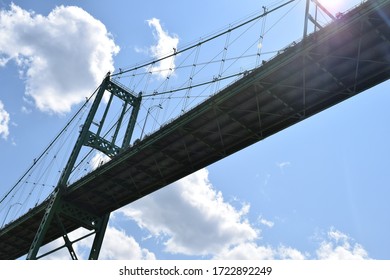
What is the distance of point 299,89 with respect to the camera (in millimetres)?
25219

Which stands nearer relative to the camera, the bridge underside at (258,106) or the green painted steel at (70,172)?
the bridge underside at (258,106)

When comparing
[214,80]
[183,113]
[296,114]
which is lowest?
[296,114]

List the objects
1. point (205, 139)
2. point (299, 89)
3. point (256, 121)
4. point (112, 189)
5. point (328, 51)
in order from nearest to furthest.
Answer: point (328, 51)
point (299, 89)
point (256, 121)
point (205, 139)
point (112, 189)

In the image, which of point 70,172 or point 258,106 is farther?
point 70,172

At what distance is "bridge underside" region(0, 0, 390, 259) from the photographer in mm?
22297

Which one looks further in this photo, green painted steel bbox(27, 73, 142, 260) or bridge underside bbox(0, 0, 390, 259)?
green painted steel bbox(27, 73, 142, 260)

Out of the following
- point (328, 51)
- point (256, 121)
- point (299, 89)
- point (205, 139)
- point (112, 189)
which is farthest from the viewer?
point (112, 189)

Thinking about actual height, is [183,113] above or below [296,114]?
above

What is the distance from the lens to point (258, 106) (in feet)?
87.7

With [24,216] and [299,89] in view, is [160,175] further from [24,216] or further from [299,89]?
[24,216]

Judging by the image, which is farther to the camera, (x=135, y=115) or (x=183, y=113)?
(x=135, y=115)

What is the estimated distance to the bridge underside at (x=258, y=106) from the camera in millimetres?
22297

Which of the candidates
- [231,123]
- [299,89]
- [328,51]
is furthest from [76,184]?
[328,51]

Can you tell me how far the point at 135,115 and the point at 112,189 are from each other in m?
9.92
